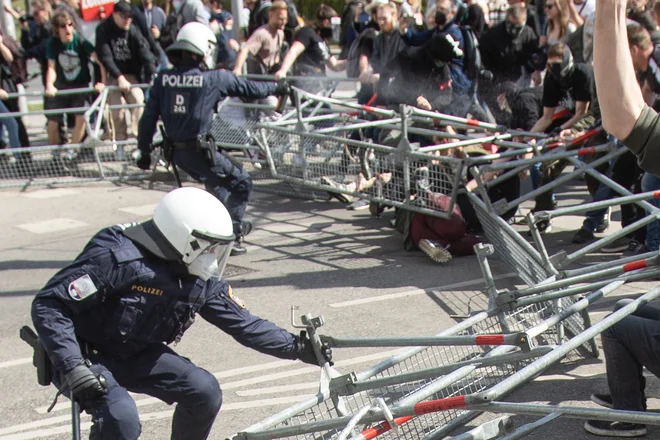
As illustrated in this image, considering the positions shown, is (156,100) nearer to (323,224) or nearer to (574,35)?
(323,224)

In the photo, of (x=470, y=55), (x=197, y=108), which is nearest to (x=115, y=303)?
(x=197, y=108)

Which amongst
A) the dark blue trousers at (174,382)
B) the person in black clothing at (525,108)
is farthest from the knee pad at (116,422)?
the person in black clothing at (525,108)

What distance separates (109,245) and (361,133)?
5492mm

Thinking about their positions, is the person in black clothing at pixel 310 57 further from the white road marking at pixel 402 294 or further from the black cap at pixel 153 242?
the black cap at pixel 153 242

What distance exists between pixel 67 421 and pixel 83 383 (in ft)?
5.27

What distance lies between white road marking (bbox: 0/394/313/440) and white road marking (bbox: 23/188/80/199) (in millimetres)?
6005

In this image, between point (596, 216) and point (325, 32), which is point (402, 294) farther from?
point (325, 32)

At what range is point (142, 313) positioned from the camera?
3.78 m

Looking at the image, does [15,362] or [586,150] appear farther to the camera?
[586,150]

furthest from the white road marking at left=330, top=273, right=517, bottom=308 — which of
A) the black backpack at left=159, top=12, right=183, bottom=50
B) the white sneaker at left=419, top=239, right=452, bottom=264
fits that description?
the black backpack at left=159, top=12, right=183, bottom=50

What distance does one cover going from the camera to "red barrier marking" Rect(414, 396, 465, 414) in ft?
10.2

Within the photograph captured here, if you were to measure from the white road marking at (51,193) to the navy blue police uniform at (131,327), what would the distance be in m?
6.91

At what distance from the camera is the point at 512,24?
10.0 m

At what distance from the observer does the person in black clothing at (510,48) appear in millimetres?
10039
